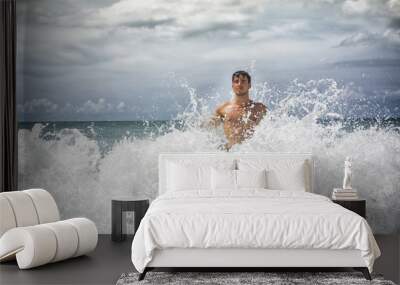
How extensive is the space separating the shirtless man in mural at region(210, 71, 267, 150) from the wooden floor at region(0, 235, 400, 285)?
191 cm

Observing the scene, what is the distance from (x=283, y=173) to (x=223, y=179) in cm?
66

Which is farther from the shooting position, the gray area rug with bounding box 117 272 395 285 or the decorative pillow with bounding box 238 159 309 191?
the decorative pillow with bounding box 238 159 309 191

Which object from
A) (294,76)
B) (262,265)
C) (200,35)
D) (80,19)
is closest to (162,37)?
(200,35)

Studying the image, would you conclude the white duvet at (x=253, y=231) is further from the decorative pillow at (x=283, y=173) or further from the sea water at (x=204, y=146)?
the sea water at (x=204, y=146)

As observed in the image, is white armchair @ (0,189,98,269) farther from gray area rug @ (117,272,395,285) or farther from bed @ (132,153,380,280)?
bed @ (132,153,380,280)

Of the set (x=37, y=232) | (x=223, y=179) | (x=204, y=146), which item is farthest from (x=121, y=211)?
(x=37, y=232)

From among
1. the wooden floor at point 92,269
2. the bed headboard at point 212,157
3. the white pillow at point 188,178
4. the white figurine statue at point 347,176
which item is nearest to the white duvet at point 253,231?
the wooden floor at point 92,269

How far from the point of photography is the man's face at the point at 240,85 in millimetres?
7320

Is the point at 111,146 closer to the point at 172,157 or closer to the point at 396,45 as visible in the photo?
the point at 172,157

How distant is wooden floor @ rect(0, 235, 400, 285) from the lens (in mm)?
4887

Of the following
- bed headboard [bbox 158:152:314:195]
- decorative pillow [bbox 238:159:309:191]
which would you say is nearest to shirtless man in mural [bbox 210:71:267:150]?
bed headboard [bbox 158:152:314:195]

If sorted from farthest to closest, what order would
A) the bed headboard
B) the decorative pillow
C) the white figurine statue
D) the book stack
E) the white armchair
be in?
the bed headboard → the white figurine statue → the book stack → the decorative pillow → the white armchair

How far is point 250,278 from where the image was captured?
4.86 m

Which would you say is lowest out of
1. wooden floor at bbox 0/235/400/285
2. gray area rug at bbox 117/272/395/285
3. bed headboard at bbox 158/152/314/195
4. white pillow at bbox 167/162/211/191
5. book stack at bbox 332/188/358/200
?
wooden floor at bbox 0/235/400/285
